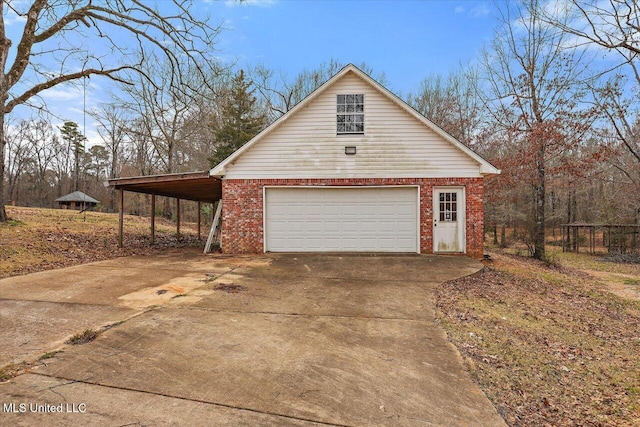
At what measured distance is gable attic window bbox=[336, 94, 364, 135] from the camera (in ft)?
36.3

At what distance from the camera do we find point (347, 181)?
10.9 metres

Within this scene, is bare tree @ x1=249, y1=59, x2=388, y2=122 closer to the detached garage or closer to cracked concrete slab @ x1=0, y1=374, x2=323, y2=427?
the detached garage

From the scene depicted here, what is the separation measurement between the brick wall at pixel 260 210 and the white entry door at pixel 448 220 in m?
0.17

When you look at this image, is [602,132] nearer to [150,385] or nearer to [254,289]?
[254,289]

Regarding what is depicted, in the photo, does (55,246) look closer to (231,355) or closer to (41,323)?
(41,323)

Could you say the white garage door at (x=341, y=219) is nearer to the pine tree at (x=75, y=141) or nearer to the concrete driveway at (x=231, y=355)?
the concrete driveway at (x=231, y=355)

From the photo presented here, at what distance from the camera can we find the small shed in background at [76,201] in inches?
1336

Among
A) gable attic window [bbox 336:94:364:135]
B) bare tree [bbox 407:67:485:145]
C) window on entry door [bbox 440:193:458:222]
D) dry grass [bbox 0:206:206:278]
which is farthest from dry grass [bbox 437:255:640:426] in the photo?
bare tree [bbox 407:67:485:145]

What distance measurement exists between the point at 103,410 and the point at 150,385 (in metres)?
0.44

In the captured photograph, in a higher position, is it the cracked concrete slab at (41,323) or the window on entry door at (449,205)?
the window on entry door at (449,205)

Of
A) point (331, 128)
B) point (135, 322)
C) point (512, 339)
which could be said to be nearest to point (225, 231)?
point (331, 128)

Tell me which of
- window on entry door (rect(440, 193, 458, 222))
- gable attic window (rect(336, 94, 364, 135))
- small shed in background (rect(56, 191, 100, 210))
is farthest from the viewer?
small shed in background (rect(56, 191, 100, 210))

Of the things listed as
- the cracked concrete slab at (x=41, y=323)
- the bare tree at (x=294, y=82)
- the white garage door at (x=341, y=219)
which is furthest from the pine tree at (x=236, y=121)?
the cracked concrete slab at (x=41, y=323)

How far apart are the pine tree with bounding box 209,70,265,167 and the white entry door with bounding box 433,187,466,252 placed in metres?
17.0
